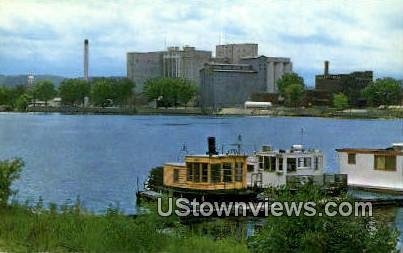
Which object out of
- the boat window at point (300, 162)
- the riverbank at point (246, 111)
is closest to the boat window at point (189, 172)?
the riverbank at point (246, 111)

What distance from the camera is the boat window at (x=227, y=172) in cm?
1192

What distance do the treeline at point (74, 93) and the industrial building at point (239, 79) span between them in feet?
2.96

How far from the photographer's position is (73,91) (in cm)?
1002

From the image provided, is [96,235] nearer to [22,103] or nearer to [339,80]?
[22,103]

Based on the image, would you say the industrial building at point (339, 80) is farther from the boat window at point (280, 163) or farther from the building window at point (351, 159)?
the building window at point (351, 159)

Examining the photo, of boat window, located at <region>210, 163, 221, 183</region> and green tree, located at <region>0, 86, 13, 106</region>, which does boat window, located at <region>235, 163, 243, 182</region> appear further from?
green tree, located at <region>0, 86, 13, 106</region>

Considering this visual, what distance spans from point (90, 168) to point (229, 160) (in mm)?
2352

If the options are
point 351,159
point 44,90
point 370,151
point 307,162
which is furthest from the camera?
point 351,159

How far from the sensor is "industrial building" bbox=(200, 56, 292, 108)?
364 inches

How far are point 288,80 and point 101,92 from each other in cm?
248

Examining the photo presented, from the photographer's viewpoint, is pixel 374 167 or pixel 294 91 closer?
pixel 294 91

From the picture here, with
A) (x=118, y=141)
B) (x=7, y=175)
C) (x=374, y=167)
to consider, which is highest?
(x=118, y=141)

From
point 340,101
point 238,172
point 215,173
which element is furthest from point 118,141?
point 340,101

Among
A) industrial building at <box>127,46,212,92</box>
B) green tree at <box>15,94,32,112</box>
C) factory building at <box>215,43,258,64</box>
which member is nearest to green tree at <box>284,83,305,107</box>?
factory building at <box>215,43,258,64</box>
